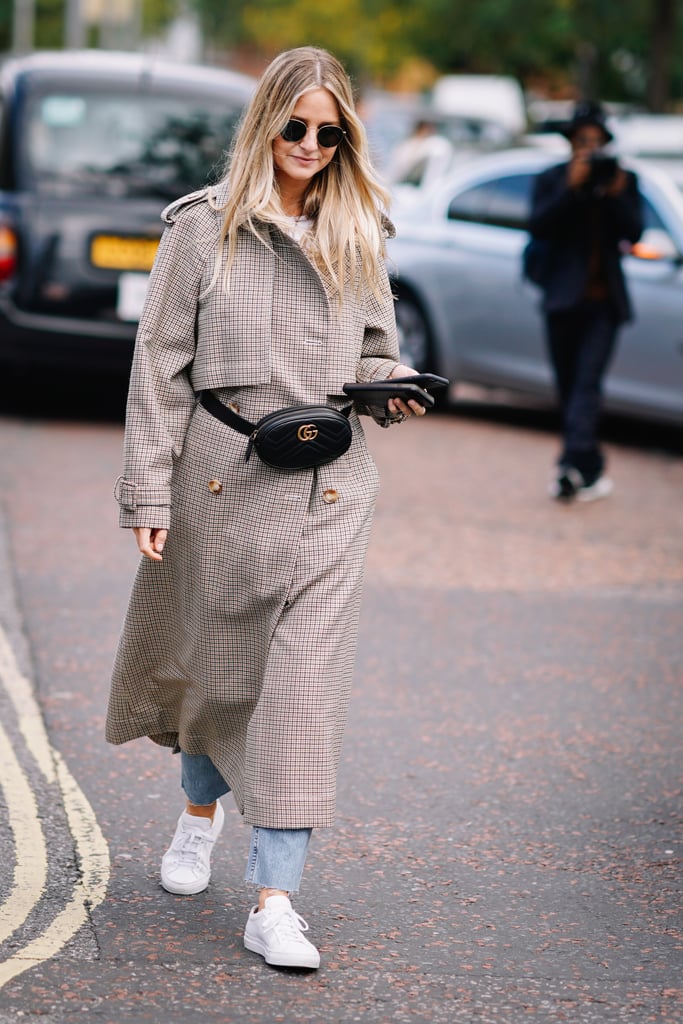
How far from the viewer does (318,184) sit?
3.74 m

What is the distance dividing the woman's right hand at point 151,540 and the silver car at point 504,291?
6576 millimetres

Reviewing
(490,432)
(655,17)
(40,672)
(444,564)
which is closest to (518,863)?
(40,672)

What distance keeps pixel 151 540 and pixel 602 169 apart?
18.3ft

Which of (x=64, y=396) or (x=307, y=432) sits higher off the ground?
(x=307, y=432)

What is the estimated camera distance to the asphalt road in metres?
Answer: 3.50

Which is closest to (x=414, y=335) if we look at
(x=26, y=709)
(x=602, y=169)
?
(x=602, y=169)

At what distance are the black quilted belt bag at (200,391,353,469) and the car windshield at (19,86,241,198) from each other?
6.43m

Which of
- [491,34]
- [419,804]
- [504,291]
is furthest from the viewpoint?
[491,34]

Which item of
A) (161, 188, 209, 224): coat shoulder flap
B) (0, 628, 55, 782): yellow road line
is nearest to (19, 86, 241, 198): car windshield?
(0, 628, 55, 782): yellow road line

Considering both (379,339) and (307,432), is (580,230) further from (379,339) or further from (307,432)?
(307,432)

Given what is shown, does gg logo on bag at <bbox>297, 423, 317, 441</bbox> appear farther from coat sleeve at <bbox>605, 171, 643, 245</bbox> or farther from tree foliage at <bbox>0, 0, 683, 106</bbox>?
tree foliage at <bbox>0, 0, 683, 106</bbox>

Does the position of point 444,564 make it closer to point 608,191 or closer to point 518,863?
point 608,191

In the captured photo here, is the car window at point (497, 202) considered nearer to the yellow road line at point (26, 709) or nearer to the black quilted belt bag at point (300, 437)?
the yellow road line at point (26, 709)

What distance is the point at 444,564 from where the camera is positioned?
7.46m
